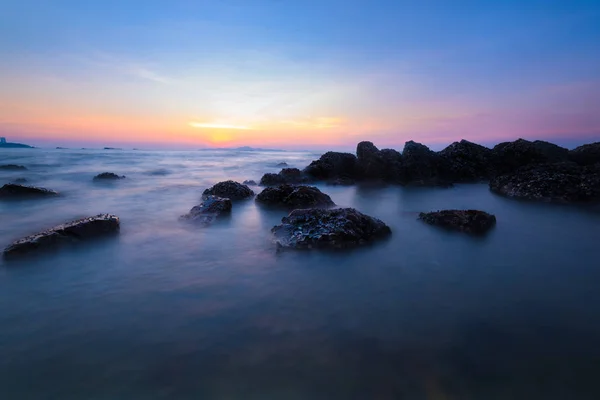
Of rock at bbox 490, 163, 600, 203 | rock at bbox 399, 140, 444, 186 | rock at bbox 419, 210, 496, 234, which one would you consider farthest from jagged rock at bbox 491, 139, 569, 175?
rock at bbox 419, 210, 496, 234

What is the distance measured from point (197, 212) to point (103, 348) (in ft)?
16.3

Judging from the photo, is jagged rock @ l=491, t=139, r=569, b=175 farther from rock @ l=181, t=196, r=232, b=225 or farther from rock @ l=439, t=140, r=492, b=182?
rock @ l=181, t=196, r=232, b=225

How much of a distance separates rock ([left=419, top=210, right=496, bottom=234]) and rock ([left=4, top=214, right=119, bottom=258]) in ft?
22.2

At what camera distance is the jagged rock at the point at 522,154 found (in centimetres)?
1487

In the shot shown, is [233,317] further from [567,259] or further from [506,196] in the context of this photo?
[506,196]

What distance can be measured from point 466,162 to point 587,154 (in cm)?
547

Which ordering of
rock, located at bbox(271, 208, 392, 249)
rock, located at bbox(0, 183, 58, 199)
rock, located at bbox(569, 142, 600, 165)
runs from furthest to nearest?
rock, located at bbox(569, 142, 600, 165) < rock, located at bbox(0, 183, 58, 199) < rock, located at bbox(271, 208, 392, 249)

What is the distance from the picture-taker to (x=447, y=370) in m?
2.31

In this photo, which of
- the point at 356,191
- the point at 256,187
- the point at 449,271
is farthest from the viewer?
the point at 256,187

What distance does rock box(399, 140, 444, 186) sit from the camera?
46.6 ft

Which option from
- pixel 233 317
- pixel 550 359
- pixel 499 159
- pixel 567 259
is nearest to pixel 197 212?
pixel 233 317

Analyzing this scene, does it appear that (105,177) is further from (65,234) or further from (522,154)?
(522,154)

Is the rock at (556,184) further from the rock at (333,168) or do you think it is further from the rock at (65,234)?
the rock at (65,234)

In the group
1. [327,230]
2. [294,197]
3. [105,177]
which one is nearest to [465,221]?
[327,230]
